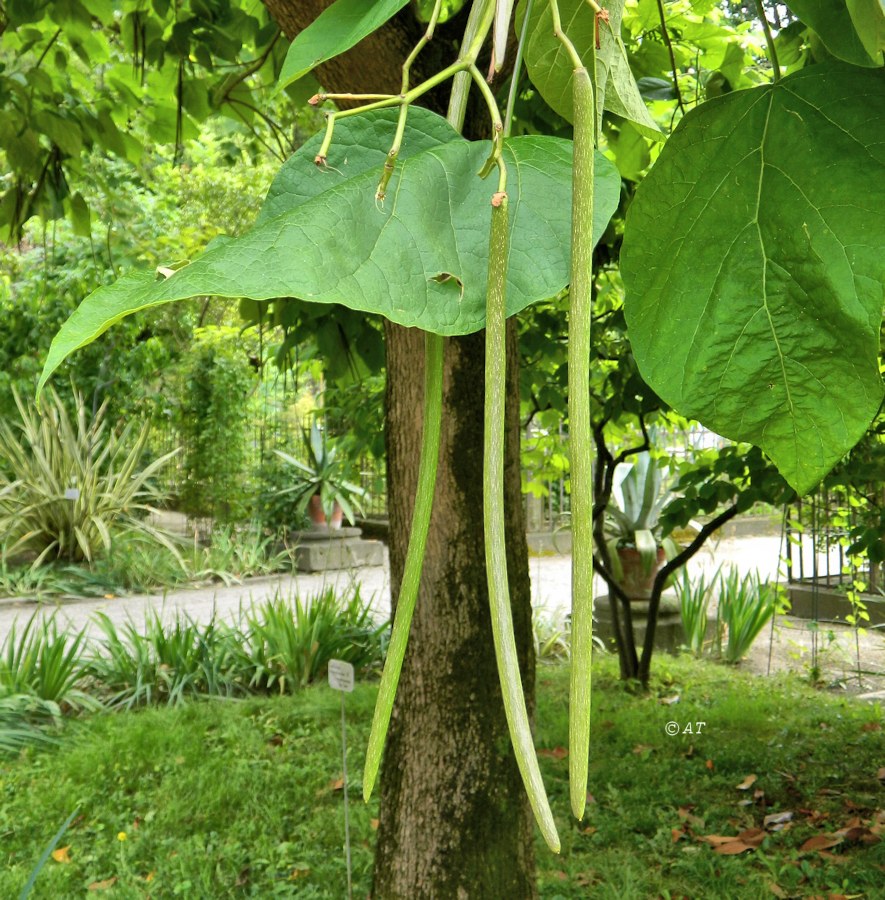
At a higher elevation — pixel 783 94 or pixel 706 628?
pixel 783 94

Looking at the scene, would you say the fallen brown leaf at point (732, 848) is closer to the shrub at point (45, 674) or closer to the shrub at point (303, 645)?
the shrub at point (303, 645)

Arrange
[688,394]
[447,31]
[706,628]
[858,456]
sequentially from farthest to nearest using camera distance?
[706,628], [858,456], [447,31], [688,394]

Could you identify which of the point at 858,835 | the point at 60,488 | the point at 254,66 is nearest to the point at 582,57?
the point at 254,66

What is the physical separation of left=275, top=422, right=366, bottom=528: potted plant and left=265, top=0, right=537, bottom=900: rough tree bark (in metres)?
5.91

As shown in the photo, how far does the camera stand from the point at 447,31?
149 centimetres

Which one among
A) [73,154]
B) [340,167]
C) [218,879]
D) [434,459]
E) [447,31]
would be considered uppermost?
[73,154]

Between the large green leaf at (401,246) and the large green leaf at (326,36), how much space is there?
4 cm

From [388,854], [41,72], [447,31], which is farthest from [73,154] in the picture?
[388,854]

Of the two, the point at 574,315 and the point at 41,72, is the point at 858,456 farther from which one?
the point at 574,315

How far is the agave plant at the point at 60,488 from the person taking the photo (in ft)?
21.7

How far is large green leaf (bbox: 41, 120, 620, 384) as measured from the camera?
0.26 metres

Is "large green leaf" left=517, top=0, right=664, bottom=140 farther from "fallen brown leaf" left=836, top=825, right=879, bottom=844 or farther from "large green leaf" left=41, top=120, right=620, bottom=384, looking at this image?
"fallen brown leaf" left=836, top=825, right=879, bottom=844

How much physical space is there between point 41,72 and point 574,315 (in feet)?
8.19

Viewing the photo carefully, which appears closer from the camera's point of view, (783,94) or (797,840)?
(783,94)
